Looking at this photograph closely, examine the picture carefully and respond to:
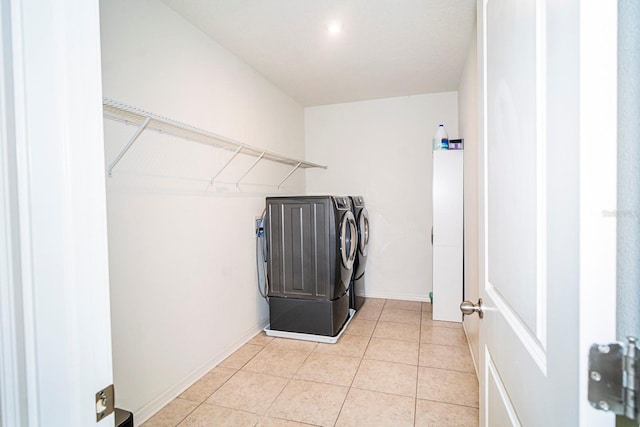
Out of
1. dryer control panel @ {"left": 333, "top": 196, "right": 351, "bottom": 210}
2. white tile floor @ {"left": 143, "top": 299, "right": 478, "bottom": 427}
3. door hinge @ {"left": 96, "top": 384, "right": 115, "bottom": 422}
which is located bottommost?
white tile floor @ {"left": 143, "top": 299, "right": 478, "bottom": 427}

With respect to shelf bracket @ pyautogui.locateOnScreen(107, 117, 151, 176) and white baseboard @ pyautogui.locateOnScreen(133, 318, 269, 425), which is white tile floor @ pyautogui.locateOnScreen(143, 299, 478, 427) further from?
shelf bracket @ pyautogui.locateOnScreen(107, 117, 151, 176)

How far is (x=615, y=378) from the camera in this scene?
1.20 ft

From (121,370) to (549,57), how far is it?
218 centimetres

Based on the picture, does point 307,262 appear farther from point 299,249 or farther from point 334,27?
point 334,27

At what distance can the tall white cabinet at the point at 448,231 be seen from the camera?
3088mm

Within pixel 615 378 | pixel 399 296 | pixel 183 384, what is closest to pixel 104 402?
pixel 615 378

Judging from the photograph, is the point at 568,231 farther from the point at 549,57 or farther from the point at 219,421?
the point at 219,421

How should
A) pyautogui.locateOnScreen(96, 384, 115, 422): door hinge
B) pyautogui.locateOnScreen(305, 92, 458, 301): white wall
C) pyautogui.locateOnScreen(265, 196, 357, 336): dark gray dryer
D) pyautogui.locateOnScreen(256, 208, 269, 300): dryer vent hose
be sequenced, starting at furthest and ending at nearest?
pyautogui.locateOnScreen(305, 92, 458, 301): white wall → pyautogui.locateOnScreen(256, 208, 269, 300): dryer vent hose → pyautogui.locateOnScreen(265, 196, 357, 336): dark gray dryer → pyautogui.locateOnScreen(96, 384, 115, 422): door hinge

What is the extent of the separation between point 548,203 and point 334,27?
88.6 inches

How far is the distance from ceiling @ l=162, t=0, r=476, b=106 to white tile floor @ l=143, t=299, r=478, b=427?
2557 mm

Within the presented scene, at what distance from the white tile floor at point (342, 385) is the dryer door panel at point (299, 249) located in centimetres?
49

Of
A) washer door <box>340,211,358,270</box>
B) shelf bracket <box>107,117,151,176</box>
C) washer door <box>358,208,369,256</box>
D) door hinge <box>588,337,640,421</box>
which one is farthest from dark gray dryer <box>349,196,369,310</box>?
door hinge <box>588,337,640,421</box>

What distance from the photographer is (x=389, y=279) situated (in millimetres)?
4027

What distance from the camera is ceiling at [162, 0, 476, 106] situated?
2.06 meters
